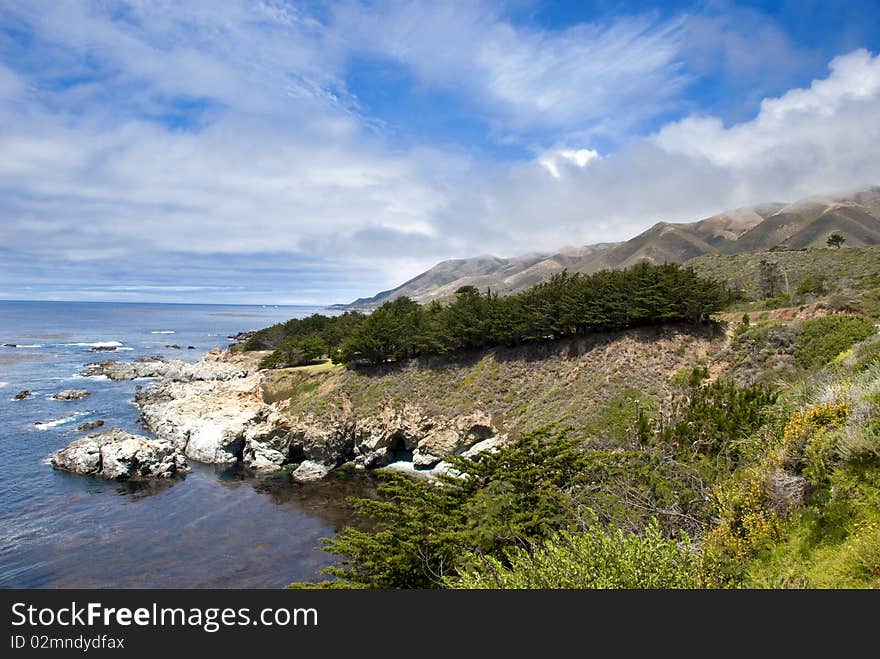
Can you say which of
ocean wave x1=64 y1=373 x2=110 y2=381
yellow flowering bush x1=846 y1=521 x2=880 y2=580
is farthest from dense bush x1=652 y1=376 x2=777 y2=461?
ocean wave x1=64 y1=373 x2=110 y2=381

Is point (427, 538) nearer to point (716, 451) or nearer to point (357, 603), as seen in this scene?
point (357, 603)

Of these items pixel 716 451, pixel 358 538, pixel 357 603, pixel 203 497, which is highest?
pixel 357 603

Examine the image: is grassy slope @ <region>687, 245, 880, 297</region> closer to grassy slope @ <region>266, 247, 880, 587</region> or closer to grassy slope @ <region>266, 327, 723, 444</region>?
grassy slope @ <region>266, 247, 880, 587</region>

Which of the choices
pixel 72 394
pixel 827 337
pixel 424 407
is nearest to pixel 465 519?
pixel 424 407

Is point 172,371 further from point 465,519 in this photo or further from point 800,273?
point 800,273

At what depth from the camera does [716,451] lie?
15578 millimetres

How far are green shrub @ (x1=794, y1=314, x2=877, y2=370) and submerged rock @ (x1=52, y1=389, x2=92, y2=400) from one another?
6991 cm

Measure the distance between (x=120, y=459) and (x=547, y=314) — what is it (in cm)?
3418

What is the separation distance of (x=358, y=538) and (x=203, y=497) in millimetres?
21312

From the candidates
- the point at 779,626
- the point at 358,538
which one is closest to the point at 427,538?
the point at 358,538

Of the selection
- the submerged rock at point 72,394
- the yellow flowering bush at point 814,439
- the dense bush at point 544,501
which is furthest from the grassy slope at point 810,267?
the submerged rock at point 72,394

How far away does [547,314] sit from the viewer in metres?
39.4

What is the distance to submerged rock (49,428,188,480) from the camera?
32531 millimetres

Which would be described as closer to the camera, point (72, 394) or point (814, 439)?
point (814, 439)
